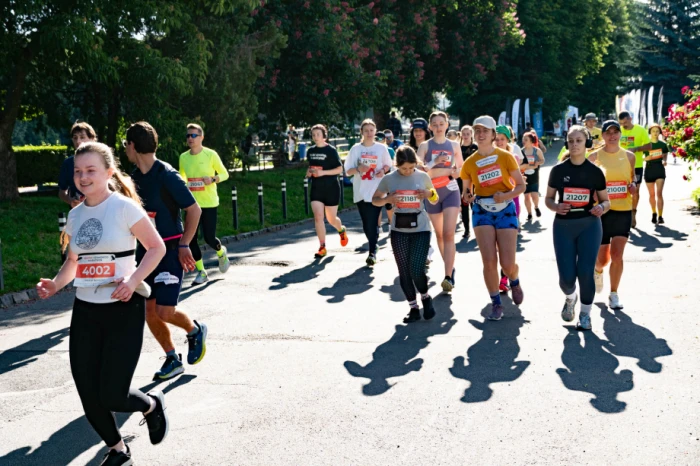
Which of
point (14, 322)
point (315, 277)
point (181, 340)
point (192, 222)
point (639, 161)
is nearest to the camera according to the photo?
point (192, 222)

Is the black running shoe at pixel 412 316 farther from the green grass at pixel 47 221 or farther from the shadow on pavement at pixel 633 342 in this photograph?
the green grass at pixel 47 221

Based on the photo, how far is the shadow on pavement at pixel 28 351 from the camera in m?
7.96

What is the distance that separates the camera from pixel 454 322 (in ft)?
30.1

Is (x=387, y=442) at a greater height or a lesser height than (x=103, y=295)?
lesser

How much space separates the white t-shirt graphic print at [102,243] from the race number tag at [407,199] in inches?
177

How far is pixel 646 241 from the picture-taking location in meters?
14.9

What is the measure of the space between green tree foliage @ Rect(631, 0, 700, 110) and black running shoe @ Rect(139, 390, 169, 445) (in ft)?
266

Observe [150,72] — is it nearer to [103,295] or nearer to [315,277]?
[315,277]

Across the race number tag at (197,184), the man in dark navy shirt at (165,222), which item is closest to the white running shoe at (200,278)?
the race number tag at (197,184)

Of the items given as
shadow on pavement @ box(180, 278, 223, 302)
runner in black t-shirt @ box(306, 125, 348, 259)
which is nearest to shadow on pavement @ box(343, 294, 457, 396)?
shadow on pavement @ box(180, 278, 223, 302)

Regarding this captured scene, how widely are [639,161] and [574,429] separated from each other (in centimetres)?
1178

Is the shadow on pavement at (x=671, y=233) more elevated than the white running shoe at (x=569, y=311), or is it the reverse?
the white running shoe at (x=569, y=311)

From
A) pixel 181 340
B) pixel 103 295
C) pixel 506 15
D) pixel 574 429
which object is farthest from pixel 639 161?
pixel 506 15

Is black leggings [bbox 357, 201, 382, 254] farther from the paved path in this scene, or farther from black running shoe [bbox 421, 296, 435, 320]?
black running shoe [bbox 421, 296, 435, 320]
